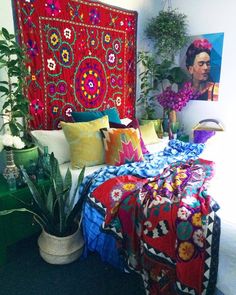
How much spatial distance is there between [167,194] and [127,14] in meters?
2.53

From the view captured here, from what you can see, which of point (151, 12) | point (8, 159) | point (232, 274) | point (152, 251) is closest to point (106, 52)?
point (151, 12)

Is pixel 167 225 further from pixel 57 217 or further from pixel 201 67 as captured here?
pixel 201 67

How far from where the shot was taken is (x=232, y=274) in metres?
1.14

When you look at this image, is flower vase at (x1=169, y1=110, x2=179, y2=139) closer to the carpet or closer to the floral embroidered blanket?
the floral embroidered blanket

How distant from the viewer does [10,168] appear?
2.00m

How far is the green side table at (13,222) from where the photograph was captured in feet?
6.29

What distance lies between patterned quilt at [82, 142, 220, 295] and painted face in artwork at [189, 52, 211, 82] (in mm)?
1921

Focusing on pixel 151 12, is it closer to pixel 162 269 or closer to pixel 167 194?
pixel 167 194

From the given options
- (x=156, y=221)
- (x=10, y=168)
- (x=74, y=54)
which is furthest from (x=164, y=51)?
(x=156, y=221)

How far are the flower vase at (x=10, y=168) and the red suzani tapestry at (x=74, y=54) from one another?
0.64 metres

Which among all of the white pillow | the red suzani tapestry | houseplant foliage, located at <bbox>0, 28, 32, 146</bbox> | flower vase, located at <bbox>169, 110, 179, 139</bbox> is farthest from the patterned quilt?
flower vase, located at <bbox>169, 110, 179, 139</bbox>

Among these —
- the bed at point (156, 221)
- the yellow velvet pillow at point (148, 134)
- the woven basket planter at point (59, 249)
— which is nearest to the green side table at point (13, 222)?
the woven basket planter at point (59, 249)

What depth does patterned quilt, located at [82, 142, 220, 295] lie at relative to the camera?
4.10 ft

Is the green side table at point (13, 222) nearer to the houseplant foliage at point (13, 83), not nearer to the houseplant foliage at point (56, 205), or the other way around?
the houseplant foliage at point (56, 205)
